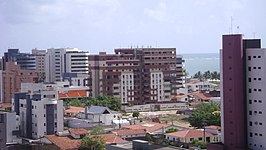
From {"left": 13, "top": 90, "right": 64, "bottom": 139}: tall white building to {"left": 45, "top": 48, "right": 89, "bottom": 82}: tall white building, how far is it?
96.9ft

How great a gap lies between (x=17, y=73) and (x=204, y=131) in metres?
22.5

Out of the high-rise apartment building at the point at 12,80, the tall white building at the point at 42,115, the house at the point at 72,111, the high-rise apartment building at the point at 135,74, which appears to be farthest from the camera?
the high-rise apartment building at the point at 12,80

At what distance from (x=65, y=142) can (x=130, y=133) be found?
3.42m

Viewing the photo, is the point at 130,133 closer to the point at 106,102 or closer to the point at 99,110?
the point at 99,110

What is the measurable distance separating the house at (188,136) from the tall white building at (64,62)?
32.1m

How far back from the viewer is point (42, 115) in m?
23.3

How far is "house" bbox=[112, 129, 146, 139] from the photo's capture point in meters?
22.4

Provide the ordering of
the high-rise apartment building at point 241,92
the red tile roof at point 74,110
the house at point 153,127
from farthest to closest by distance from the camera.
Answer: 1. the red tile roof at point 74,110
2. the house at point 153,127
3. the high-rise apartment building at point 241,92

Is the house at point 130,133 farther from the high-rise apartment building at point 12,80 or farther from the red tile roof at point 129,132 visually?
the high-rise apartment building at point 12,80

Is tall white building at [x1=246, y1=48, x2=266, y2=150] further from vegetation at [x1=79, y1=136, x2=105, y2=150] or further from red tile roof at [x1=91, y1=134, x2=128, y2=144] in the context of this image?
red tile roof at [x1=91, y1=134, x2=128, y2=144]

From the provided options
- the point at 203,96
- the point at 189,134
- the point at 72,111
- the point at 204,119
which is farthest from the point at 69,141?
the point at 203,96

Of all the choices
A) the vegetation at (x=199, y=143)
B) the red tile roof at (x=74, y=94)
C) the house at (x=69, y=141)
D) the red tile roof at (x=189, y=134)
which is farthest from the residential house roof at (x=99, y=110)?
the red tile roof at (x=74, y=94)

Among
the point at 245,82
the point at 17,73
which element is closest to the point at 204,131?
the point at 245,82

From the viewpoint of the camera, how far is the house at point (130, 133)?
22.4 metres
